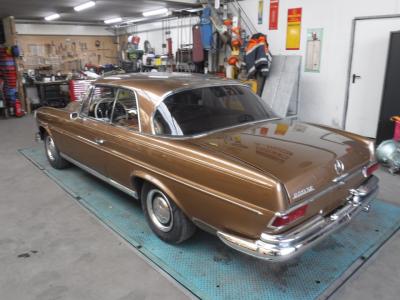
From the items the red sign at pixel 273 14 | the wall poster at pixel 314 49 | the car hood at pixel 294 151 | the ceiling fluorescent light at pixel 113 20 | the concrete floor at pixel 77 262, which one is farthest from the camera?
the ceiling fluorescent light at pixel 113 20

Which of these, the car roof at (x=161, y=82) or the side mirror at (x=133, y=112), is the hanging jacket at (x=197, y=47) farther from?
the side mirror at (x=133, y=112)

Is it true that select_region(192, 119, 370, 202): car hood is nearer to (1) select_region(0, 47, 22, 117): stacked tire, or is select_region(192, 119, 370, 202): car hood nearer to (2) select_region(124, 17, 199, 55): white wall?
(2) select_region(124, 17, 199, 55): white wall

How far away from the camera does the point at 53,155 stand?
Answer: 471 cm

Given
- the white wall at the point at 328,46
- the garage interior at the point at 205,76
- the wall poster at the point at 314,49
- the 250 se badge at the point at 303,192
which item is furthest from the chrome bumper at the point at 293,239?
the wall poster at the point at 314,49

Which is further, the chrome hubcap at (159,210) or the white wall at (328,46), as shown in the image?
the white wall at (328,46)

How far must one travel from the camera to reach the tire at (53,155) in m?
4.63

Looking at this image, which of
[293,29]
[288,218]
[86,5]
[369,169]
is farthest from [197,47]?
[288,218]

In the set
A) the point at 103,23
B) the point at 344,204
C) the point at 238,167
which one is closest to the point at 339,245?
the point at 344,204

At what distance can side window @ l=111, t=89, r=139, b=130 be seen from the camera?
2940mm

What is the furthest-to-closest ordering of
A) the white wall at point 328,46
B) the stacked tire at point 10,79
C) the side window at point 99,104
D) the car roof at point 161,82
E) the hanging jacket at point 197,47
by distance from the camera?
1. the stacked tire at point 10,79
2. the hanging jacket at point 197,47
3. the white wall at point 328,46
4. the side window at point 99,104
5. the car roof at point 161,82

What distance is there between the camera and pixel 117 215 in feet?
11.2

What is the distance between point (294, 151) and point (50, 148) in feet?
12.3

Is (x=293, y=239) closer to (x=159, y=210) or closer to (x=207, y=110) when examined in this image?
(x=159, y=210)

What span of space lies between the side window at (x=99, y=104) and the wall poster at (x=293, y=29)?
15.9ft
